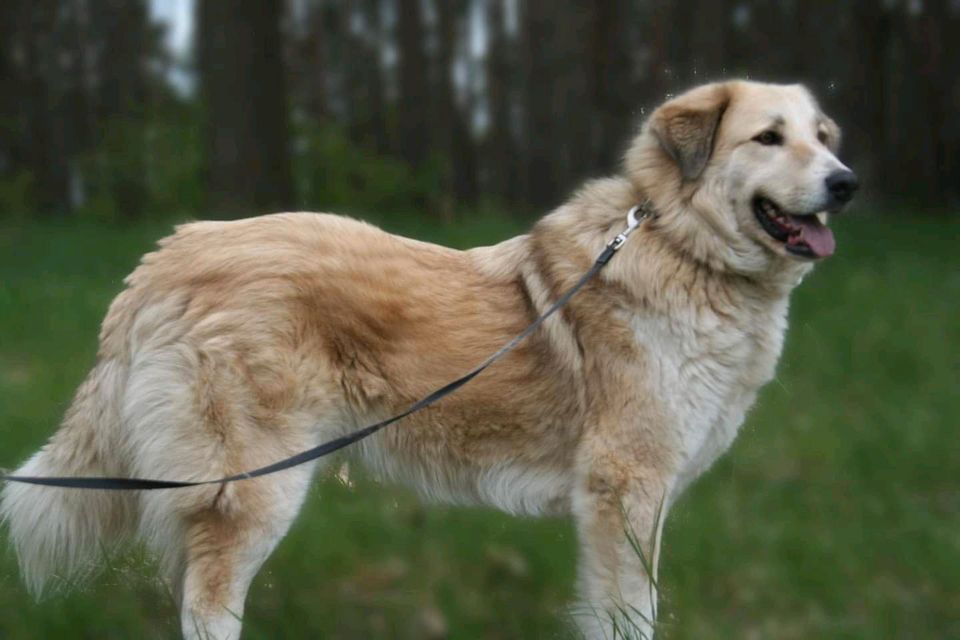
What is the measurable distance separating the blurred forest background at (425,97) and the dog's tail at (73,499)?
7.00m

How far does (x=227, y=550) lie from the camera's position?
3.30 m

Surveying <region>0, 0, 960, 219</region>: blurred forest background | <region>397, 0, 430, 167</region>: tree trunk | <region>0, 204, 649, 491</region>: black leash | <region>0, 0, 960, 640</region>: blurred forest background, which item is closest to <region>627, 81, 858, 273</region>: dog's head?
<region>0, 204, 649, 491</region>: black leash

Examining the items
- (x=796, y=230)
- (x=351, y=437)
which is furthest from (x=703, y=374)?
(x=351, y=437)

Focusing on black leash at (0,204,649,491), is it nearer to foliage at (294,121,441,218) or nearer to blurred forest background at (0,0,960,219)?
blurred forest background at (0,0,960,219)

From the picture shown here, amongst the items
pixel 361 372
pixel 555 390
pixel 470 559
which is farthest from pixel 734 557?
pixel 361 372

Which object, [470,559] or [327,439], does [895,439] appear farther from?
[327,439]

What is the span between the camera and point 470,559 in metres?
4.57

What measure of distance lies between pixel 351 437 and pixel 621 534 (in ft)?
2.95

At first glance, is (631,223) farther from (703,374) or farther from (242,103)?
(242,103)

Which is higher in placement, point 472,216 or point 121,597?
point 121,597

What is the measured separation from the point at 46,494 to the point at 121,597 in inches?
23.2

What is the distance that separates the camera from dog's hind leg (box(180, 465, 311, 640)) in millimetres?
3285

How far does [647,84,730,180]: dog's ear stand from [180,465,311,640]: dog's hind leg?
1570 millimetres

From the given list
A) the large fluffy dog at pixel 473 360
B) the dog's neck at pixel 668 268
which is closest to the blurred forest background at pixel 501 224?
the large fluffy dog at pixel 473 360
